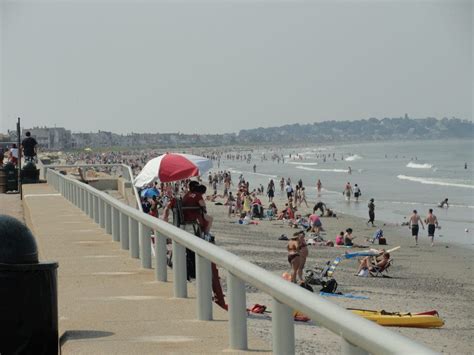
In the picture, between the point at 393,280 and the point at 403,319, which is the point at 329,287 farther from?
the point at 393,280

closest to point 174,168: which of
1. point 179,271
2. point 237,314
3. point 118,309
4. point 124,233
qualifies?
point 124,233

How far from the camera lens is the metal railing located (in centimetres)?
340

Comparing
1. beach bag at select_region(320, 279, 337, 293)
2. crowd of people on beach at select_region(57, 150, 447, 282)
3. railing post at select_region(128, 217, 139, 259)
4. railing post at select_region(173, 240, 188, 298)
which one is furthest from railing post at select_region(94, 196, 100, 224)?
beach bag at select_region(320, 279, 337, 293)

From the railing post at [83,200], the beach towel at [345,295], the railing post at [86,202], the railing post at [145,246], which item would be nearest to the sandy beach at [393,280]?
the beach towel at [345,295]

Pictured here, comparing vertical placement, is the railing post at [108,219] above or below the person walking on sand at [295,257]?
above

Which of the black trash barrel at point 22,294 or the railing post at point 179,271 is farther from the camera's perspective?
the railing post at point 179,271

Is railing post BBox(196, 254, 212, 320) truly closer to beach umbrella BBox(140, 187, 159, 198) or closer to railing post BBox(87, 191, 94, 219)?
railing post BBox(87, 191, 94, 219)

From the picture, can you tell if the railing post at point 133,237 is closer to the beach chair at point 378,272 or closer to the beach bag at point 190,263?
the beach bag at point 190,263

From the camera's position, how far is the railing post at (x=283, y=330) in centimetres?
457

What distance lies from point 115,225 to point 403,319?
7110mm

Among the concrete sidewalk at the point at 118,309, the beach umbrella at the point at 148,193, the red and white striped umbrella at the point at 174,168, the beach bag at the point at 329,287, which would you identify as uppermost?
the red and white striped umbrella at the point at 174,168

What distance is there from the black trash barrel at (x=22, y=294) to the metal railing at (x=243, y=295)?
1022 mm

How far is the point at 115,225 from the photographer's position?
37.5 feet

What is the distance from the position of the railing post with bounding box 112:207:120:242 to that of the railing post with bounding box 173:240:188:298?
3.94 metres
